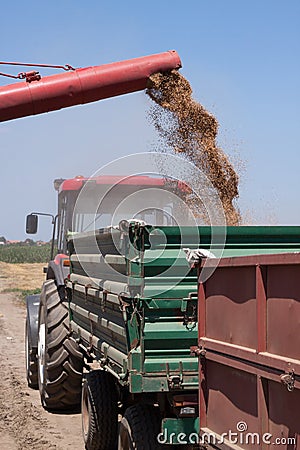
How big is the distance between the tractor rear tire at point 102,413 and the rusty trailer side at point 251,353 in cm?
195

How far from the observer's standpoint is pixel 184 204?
678 cm

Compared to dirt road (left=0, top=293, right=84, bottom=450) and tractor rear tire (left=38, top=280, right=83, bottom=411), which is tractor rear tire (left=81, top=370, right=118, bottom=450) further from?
tractor rear tire (left=38, top=280, right=83, bottom=411)

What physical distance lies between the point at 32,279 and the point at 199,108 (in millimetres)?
32264

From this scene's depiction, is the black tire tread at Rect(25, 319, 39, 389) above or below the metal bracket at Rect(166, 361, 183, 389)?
below

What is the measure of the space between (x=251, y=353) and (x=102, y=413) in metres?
2.76

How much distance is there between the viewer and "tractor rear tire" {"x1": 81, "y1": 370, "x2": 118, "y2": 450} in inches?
226

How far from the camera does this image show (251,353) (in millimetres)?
3262

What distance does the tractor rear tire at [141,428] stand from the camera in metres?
4.45

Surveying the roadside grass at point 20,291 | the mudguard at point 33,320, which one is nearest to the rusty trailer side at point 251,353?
the mudguard at point 33,320

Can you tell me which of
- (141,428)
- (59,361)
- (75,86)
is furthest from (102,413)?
(75,86)

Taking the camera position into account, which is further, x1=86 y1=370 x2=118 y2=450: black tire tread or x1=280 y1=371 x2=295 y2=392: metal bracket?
x1=86 y1=370 x2=118 y2=450: black tire tread

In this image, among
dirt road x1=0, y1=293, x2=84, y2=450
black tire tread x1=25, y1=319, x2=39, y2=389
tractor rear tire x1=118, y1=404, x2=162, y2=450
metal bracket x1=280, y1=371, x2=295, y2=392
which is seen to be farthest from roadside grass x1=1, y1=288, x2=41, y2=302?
metal bracket x1=280, y1=371, x2=295, y2=392

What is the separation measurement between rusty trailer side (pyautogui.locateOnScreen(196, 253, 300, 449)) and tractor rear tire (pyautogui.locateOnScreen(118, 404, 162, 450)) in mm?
644

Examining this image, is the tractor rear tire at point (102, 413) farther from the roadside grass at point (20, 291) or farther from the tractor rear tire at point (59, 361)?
the roadside grass at point (20, 291)
